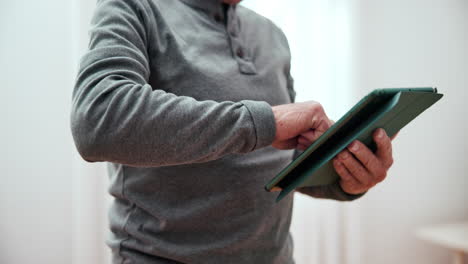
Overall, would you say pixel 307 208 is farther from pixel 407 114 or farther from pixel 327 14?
pixel 407 114

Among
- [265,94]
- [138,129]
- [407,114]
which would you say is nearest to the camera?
[138,129]

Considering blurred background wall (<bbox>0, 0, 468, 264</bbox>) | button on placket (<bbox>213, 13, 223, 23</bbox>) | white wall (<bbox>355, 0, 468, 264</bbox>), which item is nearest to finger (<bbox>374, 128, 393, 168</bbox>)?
button on placket (<bbox>213, 13, 223, 23</bbox>)

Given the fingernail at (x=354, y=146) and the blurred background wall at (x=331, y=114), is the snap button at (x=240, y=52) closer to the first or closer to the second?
the fingernail at (x=354, y=146)

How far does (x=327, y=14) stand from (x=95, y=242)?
4.61 ft

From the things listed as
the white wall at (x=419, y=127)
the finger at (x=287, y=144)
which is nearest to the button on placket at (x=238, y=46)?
the finger at (x=287, y=144)

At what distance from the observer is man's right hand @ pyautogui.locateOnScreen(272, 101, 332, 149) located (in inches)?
21.4

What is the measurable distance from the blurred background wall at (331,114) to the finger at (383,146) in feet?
3.38

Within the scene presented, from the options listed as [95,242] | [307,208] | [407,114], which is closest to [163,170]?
[407,114]

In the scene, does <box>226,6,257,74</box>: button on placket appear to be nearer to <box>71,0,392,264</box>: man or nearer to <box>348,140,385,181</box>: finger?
<box>71,0,392,264</box>: man

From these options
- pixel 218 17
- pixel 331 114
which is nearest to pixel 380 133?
pixel 218 17

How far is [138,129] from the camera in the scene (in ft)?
1.54

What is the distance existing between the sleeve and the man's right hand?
0.08ft

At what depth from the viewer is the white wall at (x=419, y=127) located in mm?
1900

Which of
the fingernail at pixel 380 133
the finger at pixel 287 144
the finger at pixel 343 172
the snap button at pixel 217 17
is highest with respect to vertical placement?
the snap button at pixel 217 17
